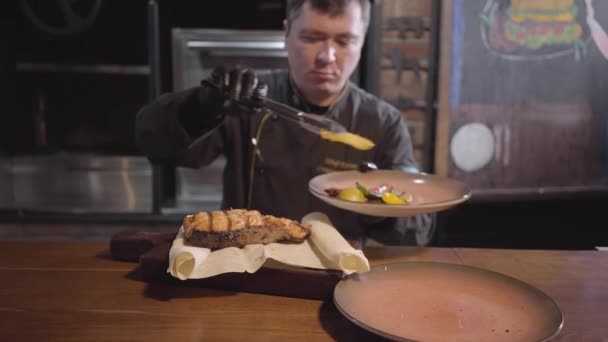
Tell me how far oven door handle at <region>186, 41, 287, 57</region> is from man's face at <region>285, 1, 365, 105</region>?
0.85 metres

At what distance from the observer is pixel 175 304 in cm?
79

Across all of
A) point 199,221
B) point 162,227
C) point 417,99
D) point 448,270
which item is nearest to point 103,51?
point 162,227

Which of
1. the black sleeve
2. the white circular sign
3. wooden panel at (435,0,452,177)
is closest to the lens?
the black sleeve

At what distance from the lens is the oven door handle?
7.98 ft

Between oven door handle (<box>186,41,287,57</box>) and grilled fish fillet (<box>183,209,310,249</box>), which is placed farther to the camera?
oven door handle (<box>186,41,287,57</box>)

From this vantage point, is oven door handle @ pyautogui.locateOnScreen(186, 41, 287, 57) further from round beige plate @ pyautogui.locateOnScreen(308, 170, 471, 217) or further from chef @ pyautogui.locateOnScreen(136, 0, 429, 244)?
round beige plate @ pyautogui.locateOnScreen(308, 170, 471, 217)

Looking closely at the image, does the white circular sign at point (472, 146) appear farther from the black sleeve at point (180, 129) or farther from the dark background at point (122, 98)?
the black sleeve at point (180, 129)

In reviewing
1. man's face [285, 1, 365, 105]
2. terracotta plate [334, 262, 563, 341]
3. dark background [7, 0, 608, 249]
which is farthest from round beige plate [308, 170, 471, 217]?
dark background [7, 0, 608, 249]

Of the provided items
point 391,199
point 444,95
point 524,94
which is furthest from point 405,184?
point 524,94

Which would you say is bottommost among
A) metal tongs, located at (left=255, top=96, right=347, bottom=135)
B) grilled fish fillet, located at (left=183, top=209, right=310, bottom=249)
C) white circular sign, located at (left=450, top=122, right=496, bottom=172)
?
white circular sign, located at (left=450, top=122, right=496, bottom=172)

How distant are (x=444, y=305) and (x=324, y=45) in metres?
0.95

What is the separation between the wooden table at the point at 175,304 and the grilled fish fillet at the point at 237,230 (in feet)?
0.26

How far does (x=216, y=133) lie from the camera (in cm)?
→ 173

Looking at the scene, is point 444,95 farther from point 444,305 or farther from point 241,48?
point 444,305
